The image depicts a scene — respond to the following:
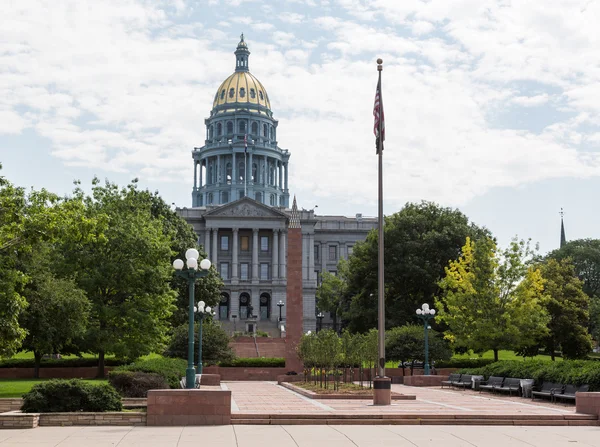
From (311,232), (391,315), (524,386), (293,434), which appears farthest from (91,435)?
(311,232)

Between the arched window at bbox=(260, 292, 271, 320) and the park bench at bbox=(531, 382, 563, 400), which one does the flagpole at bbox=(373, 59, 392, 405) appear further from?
the arched window at bbox=(260, 292, 271, 320)

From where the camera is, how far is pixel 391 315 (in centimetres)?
6153

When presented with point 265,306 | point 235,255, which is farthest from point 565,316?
point 235,255

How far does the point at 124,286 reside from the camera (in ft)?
131

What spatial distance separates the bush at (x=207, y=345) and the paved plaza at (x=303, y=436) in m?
28.7

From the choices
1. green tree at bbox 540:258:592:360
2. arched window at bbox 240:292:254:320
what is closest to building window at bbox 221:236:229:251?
arched window at bbox 240:292:254:320

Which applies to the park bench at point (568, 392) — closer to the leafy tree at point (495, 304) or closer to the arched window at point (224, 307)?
the leafy tree at point (495, 304)

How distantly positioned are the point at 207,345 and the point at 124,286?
27.8 ft

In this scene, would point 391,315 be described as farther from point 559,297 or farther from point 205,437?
point 205,437

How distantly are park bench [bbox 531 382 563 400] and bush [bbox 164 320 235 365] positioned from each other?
23.1 m

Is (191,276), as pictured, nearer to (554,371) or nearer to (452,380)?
(554,371)

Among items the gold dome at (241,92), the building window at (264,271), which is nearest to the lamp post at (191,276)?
the building window at (264,271)

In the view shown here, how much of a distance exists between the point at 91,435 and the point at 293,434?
4125 mm

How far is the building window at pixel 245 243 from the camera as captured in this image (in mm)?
114562
